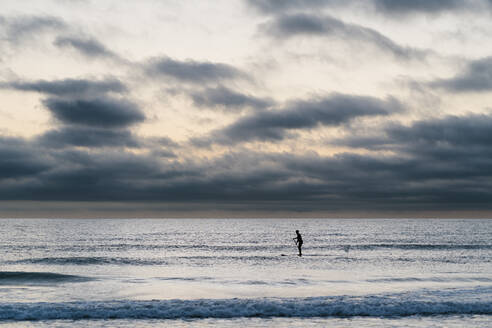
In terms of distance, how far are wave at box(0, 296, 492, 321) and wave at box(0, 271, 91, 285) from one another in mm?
9988

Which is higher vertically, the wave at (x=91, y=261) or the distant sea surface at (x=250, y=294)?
the distant sea surface at (x=250, y=294)

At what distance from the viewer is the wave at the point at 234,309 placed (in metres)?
18.7

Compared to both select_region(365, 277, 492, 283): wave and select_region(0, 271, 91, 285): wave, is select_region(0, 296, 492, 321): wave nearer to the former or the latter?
select_region(365, 277, 492, 283): wave

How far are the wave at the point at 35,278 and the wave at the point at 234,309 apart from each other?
32.8 ft

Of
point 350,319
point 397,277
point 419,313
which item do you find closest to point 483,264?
point 397,277

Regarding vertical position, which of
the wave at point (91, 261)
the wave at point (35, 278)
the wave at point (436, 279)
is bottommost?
the wave at point (91, 261)

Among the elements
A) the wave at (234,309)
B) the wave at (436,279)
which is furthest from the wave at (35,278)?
the wave at (436,279)

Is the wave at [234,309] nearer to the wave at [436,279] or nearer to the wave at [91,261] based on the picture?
the wave at [436,279]

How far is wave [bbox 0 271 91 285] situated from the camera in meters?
29.5

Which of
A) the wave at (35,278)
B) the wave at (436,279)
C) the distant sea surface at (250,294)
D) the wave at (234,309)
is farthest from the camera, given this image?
the wave at (35,278)

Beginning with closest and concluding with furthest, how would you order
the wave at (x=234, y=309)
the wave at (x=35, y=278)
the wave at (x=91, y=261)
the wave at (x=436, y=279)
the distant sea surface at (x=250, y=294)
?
1. the distant sea surface at (x=250, y=294)
2. the wave at (x=234, y=309)
3. the wave at (x=436, y=279)
4. the wave at (x=35, y=278)
5. the wave at (x=91, y=261)

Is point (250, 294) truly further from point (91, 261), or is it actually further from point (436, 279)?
point (91, 261)

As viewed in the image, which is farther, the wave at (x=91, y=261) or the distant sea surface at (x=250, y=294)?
the wave at (x=91, y=261)

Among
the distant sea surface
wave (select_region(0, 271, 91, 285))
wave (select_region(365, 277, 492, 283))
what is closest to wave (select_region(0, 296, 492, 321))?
the distant sea surface
